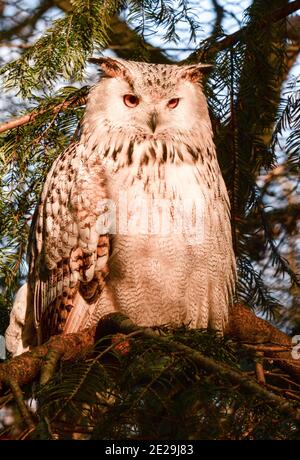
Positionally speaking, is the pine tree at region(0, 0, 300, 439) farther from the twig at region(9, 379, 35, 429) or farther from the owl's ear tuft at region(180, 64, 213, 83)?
the twig at region(9, 379, 35, 429)

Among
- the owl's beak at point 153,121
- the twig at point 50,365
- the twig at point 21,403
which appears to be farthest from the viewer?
the owl's beak at point 153,121

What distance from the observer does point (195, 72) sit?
361cm

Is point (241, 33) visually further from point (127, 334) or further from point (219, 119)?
point (127, 334)

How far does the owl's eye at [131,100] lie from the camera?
138 inches

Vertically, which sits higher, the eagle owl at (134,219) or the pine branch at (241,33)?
the pine branch at (241,33)

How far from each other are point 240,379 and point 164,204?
1.36 meters

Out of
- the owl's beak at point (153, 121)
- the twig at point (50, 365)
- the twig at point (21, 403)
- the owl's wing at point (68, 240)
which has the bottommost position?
the twig at point (21, 403)

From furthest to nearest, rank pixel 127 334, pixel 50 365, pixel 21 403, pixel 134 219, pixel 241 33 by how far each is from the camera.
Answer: pixel 241 33, pixel 134 219, pixel 127 334, pixel 50 365, pixel 21 403

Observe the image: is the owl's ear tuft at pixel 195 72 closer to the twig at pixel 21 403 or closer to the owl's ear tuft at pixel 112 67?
the owl's ear tuft at pixel 112 67

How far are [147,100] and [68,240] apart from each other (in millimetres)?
754

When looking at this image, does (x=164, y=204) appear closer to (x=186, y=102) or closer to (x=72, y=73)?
(x=186, y=102)

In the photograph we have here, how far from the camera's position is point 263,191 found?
4.46 meters

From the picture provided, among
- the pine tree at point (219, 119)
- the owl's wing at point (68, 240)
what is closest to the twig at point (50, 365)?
the pine tree at point (219, 119)

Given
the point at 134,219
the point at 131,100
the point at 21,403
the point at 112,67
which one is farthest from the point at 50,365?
the point at 112,67
